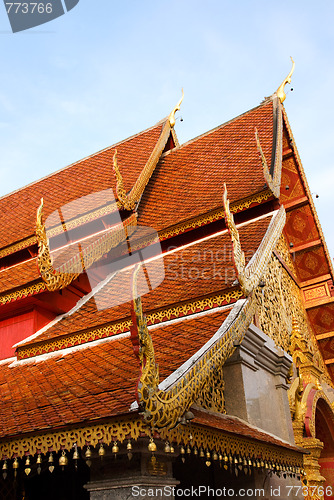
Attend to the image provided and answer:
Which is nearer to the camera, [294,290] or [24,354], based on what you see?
[24,354]

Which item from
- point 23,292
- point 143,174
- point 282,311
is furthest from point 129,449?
point 143,174

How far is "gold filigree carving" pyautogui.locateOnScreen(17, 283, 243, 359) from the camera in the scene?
391 centimetres

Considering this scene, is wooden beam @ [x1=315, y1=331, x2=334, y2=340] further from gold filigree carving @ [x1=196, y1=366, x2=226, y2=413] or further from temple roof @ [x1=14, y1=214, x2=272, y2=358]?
gold filigree carving @ [x1=196, y1=366, x2=226, y2=413]

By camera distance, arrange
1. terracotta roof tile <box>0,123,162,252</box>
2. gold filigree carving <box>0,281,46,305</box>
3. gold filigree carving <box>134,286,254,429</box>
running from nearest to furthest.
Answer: gold filigree carving <box>134,286,254,429</box>, gold filigree carving <box>0,281,46,305</box>, terracotta roof tile <box>0,123,162,252</box>

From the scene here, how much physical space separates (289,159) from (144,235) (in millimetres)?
2412

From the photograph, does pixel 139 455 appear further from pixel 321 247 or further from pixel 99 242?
pixel 321 247

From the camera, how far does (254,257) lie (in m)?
4.39

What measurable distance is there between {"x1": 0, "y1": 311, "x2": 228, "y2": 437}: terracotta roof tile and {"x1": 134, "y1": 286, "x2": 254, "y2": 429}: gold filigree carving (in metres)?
0.13

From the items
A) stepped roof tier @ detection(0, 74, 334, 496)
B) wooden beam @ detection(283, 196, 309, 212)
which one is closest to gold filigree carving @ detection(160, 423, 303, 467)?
stepped roof tier @ detection(0, 74, 334, 496)

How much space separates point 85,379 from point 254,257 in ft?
6.27

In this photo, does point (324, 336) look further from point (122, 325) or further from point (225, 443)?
point (225, 443)

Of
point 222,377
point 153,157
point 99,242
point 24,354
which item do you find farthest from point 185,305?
point 153,157

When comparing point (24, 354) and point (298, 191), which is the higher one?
point (298, 191)

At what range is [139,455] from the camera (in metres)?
2.56
